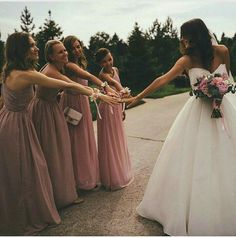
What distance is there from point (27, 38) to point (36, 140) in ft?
3.96

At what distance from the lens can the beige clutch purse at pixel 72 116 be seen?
5023mm

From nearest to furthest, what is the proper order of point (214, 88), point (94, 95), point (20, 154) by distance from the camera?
point (214, 88), point (20, 154), point (94, 95)

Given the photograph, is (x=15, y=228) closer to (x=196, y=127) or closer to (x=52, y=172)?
(x=52, y=172)

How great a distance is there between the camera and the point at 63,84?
13.1 feet

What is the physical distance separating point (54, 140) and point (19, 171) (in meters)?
0.69

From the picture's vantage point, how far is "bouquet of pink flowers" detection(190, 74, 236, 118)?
12.2ft

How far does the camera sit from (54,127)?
4.59m

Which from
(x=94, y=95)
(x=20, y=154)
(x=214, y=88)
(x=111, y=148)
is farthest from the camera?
(x=111, y=148)

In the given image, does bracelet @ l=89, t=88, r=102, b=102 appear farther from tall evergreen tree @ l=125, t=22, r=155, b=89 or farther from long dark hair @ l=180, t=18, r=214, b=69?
tall evergreen tree @ l=125, t=22, r=155, b=89

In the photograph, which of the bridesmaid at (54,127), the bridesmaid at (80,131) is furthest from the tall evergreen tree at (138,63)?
the bridesmaid at (54,127)

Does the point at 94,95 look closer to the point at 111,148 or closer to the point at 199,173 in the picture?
the point at 111,148

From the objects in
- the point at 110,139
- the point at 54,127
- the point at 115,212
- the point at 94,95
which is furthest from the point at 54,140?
the point at 115,212

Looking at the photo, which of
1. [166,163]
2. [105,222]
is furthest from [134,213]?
[166,163]

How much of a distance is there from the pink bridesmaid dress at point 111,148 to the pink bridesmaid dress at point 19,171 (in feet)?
4.70
